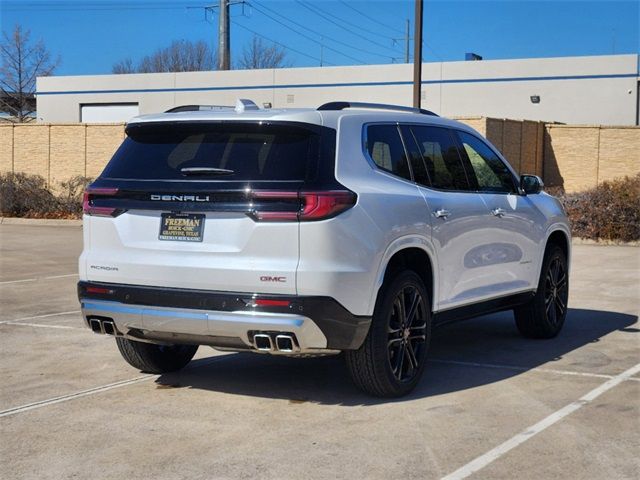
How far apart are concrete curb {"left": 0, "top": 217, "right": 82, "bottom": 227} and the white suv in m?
19.0

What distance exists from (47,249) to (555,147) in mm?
19710

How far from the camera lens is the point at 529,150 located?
1231 inches

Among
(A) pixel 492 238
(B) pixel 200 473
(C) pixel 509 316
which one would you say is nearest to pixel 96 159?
(C) pixel 509 316

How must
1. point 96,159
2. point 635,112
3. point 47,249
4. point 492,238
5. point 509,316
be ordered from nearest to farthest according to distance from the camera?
point 492,238 → point 509,316 → point 47,249 → point 96,159 → point 635,112

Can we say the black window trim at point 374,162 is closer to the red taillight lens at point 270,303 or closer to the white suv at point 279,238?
the white suv at point 279,238

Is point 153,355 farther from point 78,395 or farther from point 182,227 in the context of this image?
point 182,227

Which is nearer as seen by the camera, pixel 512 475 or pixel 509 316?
pixel 512 475

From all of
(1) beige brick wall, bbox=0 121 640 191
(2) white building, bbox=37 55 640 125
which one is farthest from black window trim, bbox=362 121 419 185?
(2) white building, bbox=37 55 640 125

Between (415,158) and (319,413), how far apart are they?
205cm

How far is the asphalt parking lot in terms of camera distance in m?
5.11

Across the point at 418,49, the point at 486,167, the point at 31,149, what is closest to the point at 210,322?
the point at 486,167

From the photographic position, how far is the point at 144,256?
6121 mm

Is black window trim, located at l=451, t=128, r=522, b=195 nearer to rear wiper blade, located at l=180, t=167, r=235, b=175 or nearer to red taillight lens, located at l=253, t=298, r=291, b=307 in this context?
rear wiper blade, located at l=180, t=167, r=235, b=175

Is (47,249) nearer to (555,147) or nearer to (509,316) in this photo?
(509,316)
